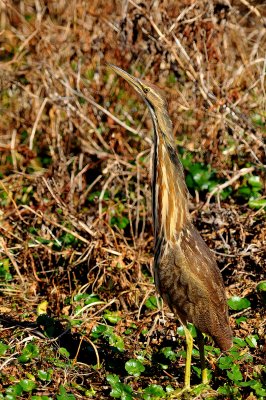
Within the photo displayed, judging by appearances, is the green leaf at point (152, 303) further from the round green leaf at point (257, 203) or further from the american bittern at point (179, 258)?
the round green leaf at point (257, 203)

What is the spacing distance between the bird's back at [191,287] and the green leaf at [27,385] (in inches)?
25.5

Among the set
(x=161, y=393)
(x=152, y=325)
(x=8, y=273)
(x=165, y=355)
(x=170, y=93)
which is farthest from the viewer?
(x=170, y=93)

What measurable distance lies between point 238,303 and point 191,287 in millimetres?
683

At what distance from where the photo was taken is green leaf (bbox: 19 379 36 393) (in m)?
3.36

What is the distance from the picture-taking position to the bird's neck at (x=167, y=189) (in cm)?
353

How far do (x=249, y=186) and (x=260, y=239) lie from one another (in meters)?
0.58

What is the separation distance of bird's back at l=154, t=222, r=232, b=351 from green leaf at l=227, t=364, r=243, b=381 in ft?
0.34

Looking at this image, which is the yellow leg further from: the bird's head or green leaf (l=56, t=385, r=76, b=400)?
the bird's head

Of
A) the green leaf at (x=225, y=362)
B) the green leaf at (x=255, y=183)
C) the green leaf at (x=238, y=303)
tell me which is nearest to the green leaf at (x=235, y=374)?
the green leaf at (x=225, y=362)

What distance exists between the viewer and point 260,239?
4453 mm

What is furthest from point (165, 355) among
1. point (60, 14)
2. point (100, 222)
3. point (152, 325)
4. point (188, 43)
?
point (60, 14)

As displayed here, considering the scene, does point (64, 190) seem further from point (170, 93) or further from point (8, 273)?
point (170, 93)

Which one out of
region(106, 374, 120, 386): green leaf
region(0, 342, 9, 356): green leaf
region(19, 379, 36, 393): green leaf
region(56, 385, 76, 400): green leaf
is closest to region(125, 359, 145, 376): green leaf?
region(106, 374, 120, 386): green leaf

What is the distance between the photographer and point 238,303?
161 inches
